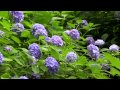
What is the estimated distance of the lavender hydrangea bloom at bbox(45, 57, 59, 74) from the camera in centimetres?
180

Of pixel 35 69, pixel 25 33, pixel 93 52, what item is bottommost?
pixel 35 69

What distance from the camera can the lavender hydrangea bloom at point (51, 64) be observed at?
180 cm

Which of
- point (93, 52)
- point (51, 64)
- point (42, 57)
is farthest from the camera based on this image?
point (93, 52)

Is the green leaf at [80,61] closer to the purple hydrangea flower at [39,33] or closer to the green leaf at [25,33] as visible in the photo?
the purple hydrangea flower at [39,33]

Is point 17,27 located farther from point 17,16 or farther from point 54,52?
point 54,52

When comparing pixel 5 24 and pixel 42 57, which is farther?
pixel 5 24

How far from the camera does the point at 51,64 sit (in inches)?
71.1

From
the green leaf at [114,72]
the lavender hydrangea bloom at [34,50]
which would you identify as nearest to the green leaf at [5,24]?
the lavender hydrangea bloom at [34,50]

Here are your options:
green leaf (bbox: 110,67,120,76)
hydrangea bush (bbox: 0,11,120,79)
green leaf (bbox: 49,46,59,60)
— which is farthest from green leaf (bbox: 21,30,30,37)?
green leaf (bbox: 110,67,120,76)

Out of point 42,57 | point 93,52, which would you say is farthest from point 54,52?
point 93,52

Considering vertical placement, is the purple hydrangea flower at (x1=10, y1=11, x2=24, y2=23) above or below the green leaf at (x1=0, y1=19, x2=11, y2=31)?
above

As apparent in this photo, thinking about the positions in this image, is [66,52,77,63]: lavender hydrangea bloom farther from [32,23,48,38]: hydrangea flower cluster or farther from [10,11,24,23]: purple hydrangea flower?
[10,11,24,23]: purple hydrangea flower
